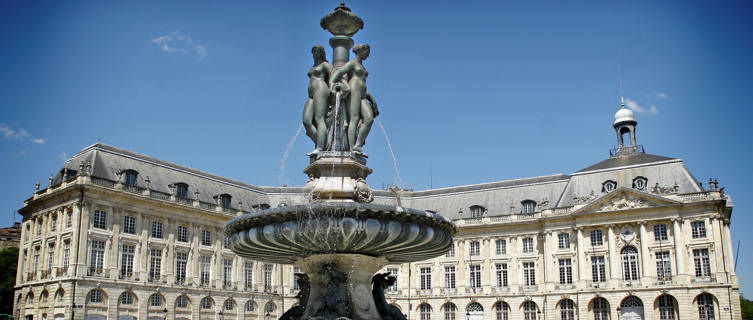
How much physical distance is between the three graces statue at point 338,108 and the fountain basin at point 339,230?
8.24ft

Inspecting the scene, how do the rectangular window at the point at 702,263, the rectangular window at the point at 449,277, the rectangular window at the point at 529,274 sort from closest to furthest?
the rectangular window at the point at 702,263
the rectangular window at the point at 529,274
the rectangular window at the point at 449,277

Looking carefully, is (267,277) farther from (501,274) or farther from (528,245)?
(528,245)

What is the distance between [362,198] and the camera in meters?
14.5

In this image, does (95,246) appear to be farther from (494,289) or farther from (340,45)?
(340,45)

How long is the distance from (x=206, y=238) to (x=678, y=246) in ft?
117

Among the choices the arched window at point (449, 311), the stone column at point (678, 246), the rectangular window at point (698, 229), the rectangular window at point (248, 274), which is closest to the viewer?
the stone column at point (678, 246)

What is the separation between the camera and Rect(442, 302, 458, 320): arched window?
59.5 m

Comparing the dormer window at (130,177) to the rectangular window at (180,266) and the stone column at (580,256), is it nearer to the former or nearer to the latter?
the rectangular window at (180,266)

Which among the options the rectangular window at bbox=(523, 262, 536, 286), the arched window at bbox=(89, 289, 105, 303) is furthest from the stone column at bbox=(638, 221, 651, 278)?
the arched window at bbox=(89, 289, 105, 303)

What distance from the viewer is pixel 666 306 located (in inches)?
2021

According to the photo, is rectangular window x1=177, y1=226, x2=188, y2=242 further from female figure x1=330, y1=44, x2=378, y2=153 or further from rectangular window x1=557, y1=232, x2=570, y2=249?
female figure x1=330, y1=44, x2=378, y2=153

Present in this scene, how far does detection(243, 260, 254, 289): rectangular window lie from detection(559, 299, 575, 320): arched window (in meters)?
25.3

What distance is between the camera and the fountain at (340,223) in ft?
40.3

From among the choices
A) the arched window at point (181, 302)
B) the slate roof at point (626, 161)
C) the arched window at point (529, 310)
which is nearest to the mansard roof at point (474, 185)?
the slate roof at point (626, 161)
